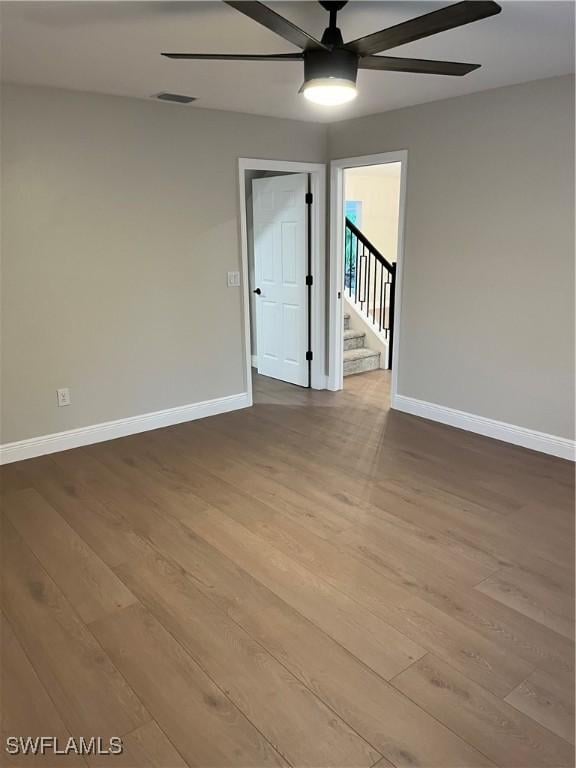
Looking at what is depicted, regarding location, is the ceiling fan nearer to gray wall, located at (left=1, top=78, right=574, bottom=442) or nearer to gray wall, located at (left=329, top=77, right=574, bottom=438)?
gray wall, located at (left=329, top=77, right=574, bottom=438)

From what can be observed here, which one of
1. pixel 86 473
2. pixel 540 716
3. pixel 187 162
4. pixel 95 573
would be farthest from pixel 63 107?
pixel 540 716

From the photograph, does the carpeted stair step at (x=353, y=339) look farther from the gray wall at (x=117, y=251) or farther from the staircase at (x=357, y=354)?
the gray wall at (x=117, y=251)

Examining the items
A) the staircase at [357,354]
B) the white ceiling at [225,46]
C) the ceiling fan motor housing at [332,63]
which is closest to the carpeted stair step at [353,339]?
the staircase at [357,354]

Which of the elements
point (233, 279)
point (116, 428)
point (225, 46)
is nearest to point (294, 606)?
point (116, 428)

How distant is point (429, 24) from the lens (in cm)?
195

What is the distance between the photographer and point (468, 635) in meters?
2.24

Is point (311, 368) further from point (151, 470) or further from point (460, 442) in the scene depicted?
point (151, 470)

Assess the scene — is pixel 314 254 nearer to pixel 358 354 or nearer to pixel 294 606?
pixel 358 354

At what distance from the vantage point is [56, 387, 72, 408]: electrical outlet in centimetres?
406

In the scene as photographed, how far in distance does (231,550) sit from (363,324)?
14.0 ft

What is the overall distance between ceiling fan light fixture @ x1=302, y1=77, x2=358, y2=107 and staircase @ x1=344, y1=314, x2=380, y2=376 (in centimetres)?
396

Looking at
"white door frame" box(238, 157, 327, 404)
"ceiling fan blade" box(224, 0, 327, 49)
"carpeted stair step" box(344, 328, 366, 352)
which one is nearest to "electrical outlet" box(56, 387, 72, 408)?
"white door frame" box(238, 157, 327, 404)

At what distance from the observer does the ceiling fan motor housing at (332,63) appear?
2217 millimetres

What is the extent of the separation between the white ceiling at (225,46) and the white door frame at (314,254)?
0.83 metres
